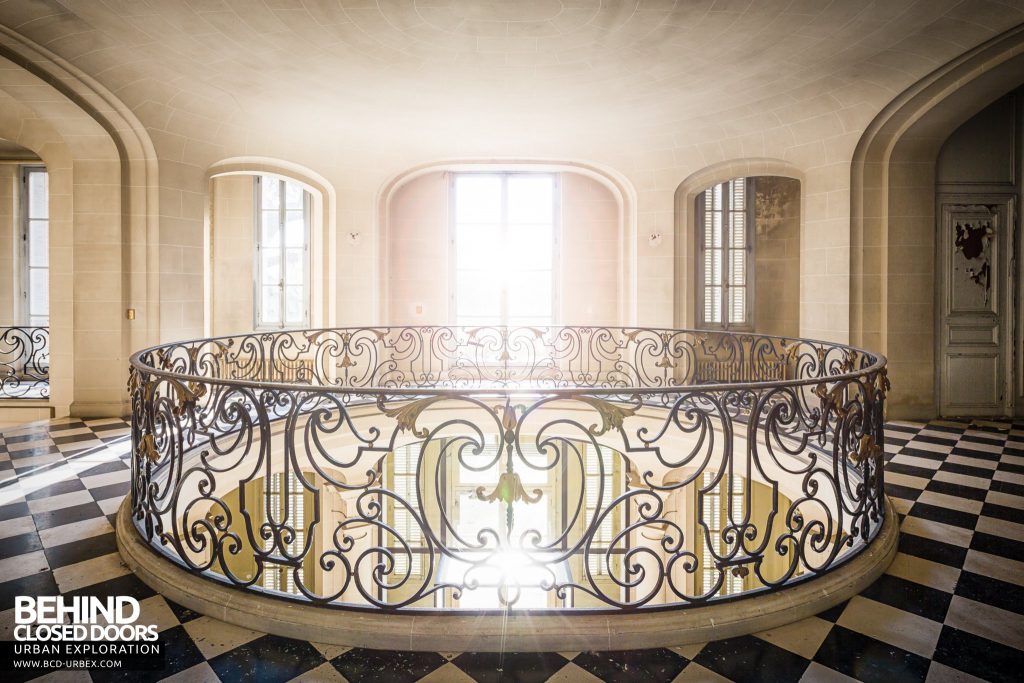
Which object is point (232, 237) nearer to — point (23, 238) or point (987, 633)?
point (23, 238)

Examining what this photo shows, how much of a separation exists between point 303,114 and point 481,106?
7.47 feet

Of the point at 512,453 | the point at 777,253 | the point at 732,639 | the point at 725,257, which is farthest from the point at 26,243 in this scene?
the point at 777,253

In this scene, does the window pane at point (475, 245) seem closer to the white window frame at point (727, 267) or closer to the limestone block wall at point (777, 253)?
the white window frame at point (727, 267)

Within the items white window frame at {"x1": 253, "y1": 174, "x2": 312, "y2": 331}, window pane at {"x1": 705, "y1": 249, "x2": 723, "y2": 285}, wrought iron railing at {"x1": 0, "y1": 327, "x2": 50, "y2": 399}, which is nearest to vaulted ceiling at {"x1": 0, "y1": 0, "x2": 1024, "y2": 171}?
window pane at {"x1": 705, "y1": 249, "x2": 723, "y2": 285}

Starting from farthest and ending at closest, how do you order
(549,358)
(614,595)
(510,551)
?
1. (549,358)
2. (614,595)
3. (510,551)

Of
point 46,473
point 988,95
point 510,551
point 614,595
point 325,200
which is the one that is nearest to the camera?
point 510,551

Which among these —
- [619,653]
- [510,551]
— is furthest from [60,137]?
[619,653]

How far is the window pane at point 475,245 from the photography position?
9.84 m

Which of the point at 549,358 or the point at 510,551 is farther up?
the point at 549,358

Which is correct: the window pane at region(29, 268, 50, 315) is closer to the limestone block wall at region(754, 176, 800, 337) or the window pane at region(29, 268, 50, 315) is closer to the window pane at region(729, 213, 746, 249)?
the window pane at region(729, 213, 746, 249)

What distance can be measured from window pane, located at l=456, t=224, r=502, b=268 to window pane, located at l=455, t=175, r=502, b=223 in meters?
0.15

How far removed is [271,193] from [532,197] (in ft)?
15.0

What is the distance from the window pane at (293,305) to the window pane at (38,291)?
400 cm

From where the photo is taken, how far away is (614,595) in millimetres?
8461
